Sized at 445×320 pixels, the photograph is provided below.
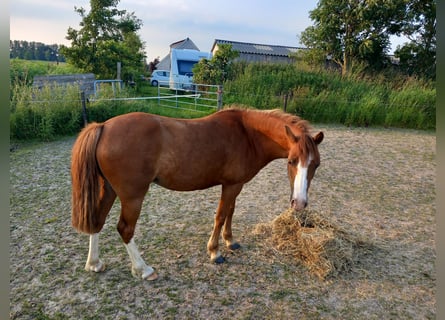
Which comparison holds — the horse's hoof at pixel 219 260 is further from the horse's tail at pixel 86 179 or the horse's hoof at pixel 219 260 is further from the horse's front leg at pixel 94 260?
the horse's tail at pixel 86 179

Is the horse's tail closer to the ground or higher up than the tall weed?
closer to the ground

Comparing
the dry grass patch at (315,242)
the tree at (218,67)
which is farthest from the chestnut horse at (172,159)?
the tree at (218,67)

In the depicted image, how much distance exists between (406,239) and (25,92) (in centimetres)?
841

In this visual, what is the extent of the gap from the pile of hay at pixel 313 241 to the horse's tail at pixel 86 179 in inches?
73.7

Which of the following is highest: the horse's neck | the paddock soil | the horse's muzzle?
the horse's neck

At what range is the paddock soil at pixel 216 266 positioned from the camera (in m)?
2.28

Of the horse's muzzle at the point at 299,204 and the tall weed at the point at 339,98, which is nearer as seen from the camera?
the horse's muzzle at the point at 299,204

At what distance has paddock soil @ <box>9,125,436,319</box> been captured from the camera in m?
2.28

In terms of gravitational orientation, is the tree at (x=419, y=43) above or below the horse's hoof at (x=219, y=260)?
above

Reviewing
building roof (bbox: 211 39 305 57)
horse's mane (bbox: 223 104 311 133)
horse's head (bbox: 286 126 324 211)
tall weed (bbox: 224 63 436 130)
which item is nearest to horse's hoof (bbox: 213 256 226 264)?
horse's head (bbox: 286 126 324 211)

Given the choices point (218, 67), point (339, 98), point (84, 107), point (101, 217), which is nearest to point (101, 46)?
point (218, 67)

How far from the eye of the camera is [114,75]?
1517cm

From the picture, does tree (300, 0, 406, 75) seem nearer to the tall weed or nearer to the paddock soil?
the tall weed

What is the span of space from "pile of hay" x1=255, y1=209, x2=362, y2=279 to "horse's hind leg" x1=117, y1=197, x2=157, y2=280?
4.53 ft
